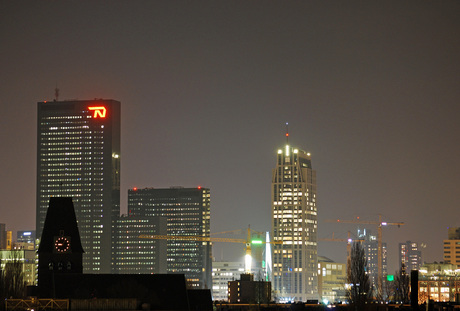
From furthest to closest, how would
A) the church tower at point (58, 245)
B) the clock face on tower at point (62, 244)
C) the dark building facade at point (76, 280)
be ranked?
1. the clock face on tower at point (62, 244)
2. the church tower at point (58, 245)
3. the dark building facade at point (76, 280)

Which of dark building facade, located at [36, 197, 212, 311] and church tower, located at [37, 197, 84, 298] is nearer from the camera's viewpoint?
dark building facade, located at [36, 197, 212, 311]

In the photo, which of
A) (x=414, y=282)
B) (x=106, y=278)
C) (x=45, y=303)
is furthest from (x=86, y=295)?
(x=414, y=282)

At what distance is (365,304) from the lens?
190 metres

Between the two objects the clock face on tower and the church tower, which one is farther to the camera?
the clock face on tower

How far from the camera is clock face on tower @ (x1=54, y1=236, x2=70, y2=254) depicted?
165000 mm

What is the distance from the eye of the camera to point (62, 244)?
543 ft

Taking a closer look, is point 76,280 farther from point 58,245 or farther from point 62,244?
point 58,245

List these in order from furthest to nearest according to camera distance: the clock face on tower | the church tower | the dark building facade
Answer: the clock face on tower, the church tower, the dark building facade

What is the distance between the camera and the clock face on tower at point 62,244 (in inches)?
6496

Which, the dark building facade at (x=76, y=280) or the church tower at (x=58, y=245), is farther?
the church tower at (x=58, y=245)

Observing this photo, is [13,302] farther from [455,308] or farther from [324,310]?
[324,310]

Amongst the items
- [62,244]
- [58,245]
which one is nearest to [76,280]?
[62,244]

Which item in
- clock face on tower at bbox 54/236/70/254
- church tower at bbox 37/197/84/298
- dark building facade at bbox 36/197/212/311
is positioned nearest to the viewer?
dark building facade at bbox 36/197/212/311

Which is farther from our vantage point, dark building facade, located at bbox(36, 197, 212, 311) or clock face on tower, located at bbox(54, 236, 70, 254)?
clock face on tower, located at bbox(54, 236, 70, 254)
